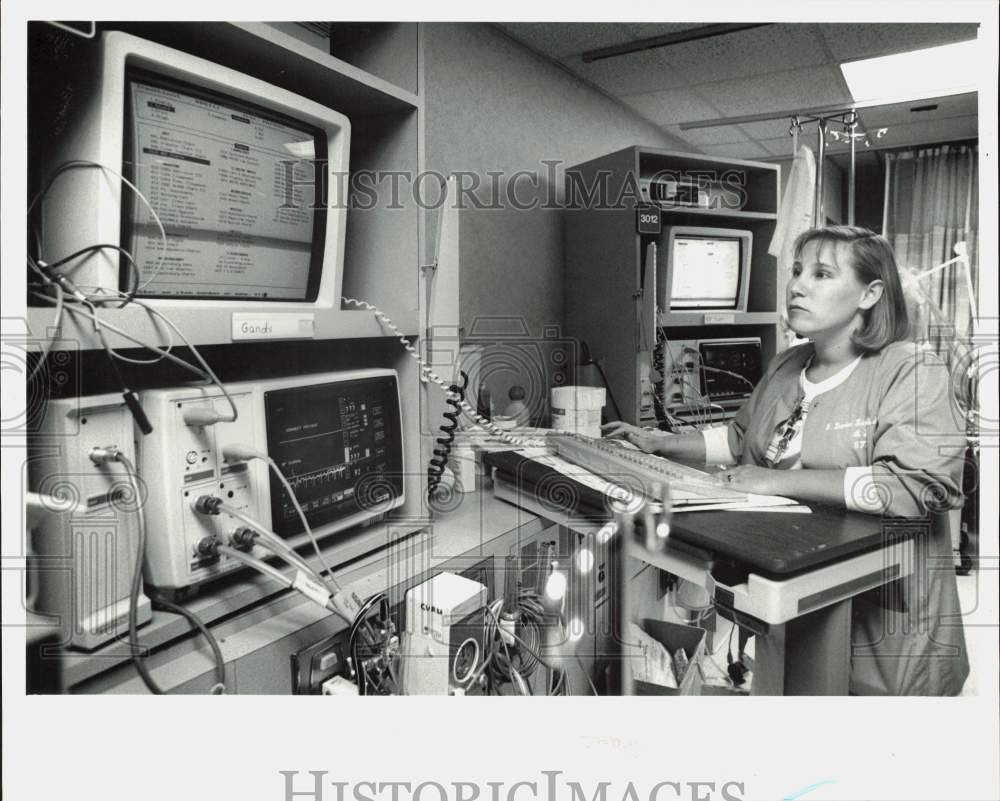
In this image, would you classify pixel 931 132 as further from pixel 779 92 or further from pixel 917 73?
pixel 779 92

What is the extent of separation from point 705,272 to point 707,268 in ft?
0.04

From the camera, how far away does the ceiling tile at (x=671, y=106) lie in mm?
1918

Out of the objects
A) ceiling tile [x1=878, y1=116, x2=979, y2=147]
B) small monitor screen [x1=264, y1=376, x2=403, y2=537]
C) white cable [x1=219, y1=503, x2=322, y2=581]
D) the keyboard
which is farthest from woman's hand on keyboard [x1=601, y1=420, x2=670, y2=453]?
white cable [x1=219, y1=503, x2=322, y2=581]

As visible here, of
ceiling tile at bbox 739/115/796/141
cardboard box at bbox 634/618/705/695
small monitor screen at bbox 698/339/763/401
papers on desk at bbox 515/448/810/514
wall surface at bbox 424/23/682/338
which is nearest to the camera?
papers on desk at bbox 515/448/810/514

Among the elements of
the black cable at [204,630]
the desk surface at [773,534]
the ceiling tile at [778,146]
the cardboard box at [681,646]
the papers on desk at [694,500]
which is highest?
the ceiling tile at [778,146]

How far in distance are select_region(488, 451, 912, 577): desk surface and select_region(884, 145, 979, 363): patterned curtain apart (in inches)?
12.0

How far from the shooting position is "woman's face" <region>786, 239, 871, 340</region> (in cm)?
135

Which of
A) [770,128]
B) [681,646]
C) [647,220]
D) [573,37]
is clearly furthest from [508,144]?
[681,646]

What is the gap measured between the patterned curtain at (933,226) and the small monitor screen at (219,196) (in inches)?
35.7

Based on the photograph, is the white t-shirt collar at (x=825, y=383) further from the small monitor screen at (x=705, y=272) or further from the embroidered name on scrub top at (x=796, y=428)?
the small monitor screen at (x=705, y=272)

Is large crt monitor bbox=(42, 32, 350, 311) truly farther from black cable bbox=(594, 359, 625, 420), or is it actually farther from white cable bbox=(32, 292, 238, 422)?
black cable bbox=(594, 359, 625, 420)

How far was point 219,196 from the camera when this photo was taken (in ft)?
2.37

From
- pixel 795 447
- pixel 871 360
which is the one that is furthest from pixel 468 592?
pixel 871 360

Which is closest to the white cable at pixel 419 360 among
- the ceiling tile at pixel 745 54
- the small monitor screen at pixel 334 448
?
the small monitor screen at pixel 334 448
